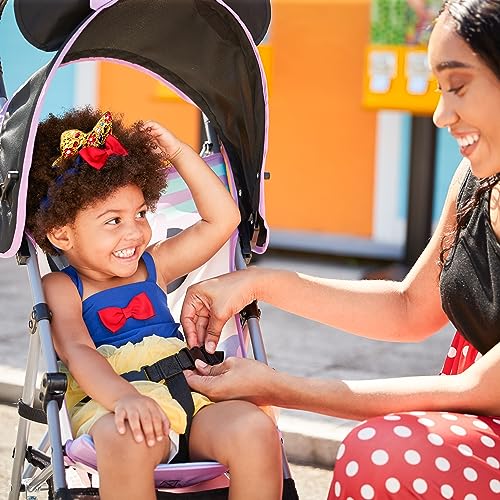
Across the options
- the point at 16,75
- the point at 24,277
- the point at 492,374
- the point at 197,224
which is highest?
the point at 16,75

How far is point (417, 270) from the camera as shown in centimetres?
307

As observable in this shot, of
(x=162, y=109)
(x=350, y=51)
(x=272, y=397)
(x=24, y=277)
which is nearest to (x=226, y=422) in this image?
(x=272, y=397)

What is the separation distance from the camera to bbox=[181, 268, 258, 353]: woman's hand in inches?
122

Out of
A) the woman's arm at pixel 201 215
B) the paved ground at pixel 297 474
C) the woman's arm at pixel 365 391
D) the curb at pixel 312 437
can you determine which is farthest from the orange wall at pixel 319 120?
the woman's arm at pixel 365 391

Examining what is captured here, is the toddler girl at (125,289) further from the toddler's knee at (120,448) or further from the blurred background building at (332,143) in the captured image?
the blurred background building at (332,143)

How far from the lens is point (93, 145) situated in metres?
3.10

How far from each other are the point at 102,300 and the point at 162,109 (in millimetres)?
5272

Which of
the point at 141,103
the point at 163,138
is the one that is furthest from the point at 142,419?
the point at 141,103

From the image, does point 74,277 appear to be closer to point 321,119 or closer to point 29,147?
point 29,147

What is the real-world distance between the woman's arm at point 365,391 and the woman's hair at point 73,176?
22.2 inches

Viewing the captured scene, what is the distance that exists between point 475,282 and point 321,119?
202 inches

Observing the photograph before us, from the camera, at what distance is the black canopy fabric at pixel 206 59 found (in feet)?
10.6

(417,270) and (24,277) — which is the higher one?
(417,270)

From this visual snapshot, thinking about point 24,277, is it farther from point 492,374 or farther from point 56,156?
point 492,374
